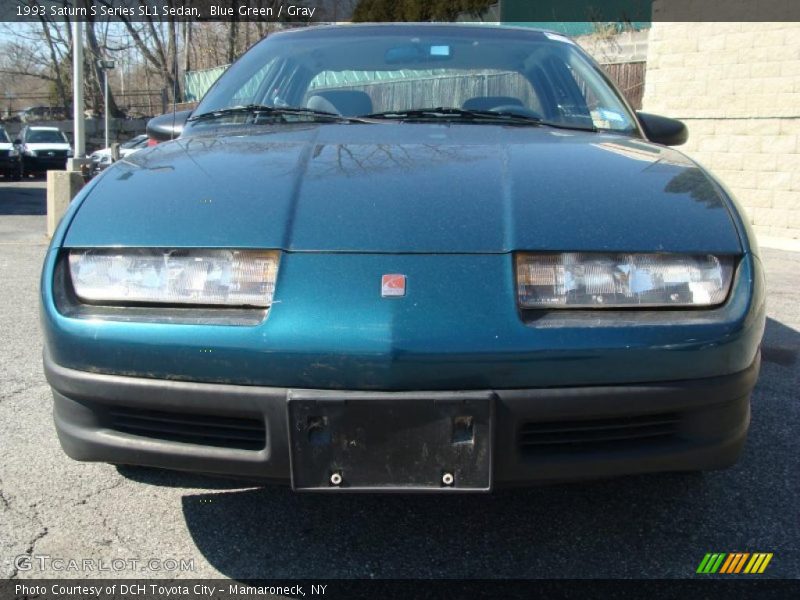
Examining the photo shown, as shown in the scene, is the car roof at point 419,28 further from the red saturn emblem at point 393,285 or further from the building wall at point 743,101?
the building wall at point 743,101

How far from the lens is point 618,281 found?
1.79 metres

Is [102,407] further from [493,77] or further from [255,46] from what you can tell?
[493,77]

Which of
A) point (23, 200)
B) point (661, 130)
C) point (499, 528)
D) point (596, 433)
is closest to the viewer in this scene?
point (596, 433)

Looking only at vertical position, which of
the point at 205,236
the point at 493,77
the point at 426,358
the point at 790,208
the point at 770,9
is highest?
the point at 770,9

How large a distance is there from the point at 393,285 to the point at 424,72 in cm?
182

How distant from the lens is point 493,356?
1.65 meters

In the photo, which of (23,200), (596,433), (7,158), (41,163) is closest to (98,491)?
(596,433)

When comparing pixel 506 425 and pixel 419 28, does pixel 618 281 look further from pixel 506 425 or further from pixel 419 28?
pixel 419 28

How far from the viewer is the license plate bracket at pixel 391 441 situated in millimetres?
1629

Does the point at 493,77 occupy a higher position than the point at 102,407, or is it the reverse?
the point at 493,77

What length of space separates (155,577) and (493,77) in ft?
8.23

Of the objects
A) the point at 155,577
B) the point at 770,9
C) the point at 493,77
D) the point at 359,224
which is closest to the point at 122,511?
the point at 155,577

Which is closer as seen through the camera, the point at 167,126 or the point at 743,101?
the point at 167,126

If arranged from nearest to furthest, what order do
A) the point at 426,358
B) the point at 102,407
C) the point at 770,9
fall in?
1. the point at 426,358
2. the point at 102,407
3. the point at 770,9
